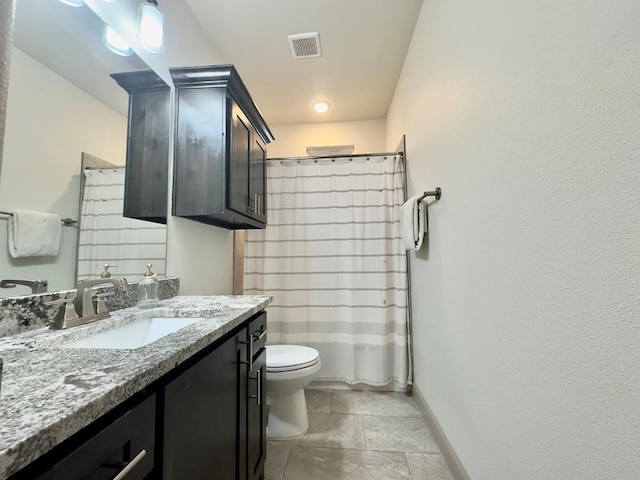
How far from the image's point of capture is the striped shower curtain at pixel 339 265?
228cm

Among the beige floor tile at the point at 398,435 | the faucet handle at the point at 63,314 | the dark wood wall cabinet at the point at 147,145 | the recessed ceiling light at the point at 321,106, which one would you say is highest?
the recessed ceiling light at the point at 321,106

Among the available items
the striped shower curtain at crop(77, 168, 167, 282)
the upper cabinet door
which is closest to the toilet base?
the striped shower curtain at crop(77, 168, 167, 282)

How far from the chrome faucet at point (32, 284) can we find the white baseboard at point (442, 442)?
1768 mm

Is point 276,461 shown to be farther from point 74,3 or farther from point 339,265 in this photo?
point 74,3

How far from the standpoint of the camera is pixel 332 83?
101 inches

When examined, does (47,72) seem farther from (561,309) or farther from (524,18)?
(561,309)

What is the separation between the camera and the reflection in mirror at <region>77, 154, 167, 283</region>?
106 centimetres

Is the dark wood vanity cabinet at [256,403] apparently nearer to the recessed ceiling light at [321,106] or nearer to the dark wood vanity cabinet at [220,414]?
the dark wood vanity cabinet at [220,414]

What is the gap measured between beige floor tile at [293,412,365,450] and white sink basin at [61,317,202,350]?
1100 millimetres

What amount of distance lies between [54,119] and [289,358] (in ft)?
5.06

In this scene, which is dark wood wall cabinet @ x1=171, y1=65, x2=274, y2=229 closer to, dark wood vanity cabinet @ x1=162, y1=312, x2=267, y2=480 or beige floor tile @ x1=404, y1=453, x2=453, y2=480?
dark wood vanity cabinet @ x1=162, y1=312, x2=267, y2=480

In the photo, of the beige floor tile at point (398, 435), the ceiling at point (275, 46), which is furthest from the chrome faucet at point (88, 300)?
the beige floor tile at point (398, 435)

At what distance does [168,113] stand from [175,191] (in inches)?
16.6

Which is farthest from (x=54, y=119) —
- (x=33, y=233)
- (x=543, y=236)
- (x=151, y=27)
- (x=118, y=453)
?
(x=543, y=236)
